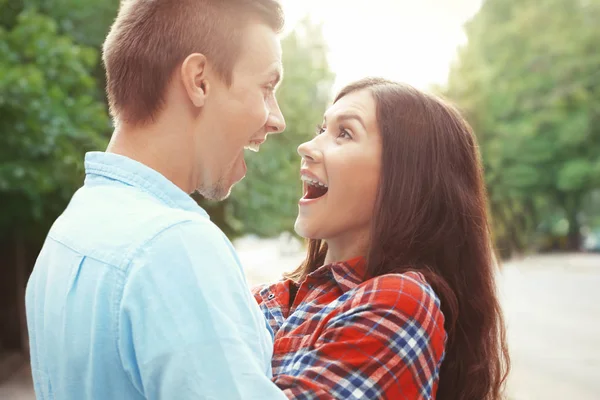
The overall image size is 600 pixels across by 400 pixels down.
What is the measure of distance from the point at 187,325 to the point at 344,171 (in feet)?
3.20

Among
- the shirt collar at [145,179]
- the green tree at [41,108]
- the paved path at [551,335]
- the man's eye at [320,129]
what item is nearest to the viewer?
the shirt collar at [145,179]

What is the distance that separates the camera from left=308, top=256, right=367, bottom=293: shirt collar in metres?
2.02

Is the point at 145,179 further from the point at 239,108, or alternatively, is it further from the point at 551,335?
the point at 551,335

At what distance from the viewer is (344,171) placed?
210 centimetres

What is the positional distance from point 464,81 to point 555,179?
21.2ft

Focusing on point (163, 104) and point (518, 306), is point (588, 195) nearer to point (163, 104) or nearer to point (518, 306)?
point (518, 306)

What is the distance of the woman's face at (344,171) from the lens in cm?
209

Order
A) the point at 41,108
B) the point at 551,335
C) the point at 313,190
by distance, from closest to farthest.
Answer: the point at 313,190 → the point at 41,108 → the point at 551,335

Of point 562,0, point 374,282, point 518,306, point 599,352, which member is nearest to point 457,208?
point 374,282

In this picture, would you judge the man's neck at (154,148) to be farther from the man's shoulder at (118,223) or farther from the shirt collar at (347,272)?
the shirt collar at (347,272)

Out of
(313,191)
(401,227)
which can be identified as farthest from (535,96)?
(401,227)

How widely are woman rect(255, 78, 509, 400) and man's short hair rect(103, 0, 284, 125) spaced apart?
0.60 metres

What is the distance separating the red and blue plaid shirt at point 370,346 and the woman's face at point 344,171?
1.00 feet

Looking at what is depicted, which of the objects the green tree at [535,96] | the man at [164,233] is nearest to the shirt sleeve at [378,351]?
the man at [164,233]
